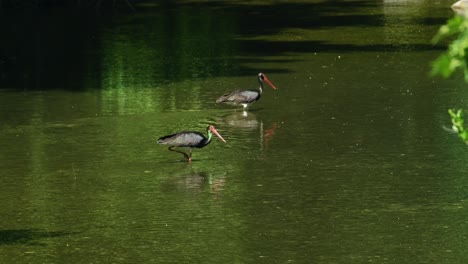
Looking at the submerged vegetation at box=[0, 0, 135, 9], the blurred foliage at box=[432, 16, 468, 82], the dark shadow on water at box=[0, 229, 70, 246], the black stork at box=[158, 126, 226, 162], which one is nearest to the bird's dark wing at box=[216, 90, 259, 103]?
the black stork at box=[158, 126, 226, 162]

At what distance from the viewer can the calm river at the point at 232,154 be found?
9.98 metres

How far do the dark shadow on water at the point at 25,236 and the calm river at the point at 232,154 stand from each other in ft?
0.05

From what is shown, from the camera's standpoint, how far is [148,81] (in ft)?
68.4

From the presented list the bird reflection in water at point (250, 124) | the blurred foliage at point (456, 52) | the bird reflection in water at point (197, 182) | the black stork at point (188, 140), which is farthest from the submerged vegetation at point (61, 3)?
the blurred foliage at point (456, 52)

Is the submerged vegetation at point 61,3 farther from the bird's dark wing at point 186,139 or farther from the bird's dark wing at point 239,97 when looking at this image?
the bird's dark wing at point 186,139

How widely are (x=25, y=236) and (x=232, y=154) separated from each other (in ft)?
14.1

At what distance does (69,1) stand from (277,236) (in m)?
29.3

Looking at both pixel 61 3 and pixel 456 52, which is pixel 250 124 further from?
pixel 61 3

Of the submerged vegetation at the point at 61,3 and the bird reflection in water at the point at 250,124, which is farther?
the submerged vegetation at the point at 61,3

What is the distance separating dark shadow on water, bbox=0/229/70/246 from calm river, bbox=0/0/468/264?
2cm

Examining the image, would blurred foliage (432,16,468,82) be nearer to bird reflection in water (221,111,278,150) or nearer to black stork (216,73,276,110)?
bird reflection in water (221,111,278,150)

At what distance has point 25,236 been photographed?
33.6ft

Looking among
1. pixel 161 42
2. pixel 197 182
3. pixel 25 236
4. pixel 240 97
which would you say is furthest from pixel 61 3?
pixel 25 236

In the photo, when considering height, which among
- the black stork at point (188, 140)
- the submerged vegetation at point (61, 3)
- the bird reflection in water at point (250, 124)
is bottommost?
the submerged vegetation at point (61, 3)
